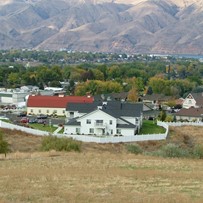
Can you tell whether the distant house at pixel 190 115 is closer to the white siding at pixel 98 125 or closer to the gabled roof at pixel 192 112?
the gabled roof at pixel 192 112

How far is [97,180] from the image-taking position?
66.9 feet

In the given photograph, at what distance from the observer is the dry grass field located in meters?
17.1

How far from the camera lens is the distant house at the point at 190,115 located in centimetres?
7039

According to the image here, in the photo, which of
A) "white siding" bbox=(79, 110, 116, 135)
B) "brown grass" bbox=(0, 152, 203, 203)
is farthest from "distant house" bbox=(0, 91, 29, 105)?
"brown grass" bbox=(0, 152, 203, 203)

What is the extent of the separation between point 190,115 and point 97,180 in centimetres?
5201

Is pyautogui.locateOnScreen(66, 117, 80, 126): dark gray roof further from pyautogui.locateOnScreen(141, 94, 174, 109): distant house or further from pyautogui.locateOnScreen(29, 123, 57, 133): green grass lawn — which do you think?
pyautogui.locateOnScreen(141, 94, 174, 109): distant house

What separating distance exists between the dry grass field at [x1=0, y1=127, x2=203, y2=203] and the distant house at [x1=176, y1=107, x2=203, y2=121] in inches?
1696

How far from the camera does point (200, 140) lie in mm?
53719

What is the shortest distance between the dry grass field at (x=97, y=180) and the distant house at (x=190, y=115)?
4308 cm

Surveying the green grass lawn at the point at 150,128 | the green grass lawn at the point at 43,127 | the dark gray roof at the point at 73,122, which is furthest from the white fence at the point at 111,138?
the dark gray roof at the point at 73,122

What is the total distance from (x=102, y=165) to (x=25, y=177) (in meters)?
5.08

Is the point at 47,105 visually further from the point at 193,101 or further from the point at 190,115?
the point at 193,101

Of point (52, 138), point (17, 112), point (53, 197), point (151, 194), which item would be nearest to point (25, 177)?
point (53, 197)

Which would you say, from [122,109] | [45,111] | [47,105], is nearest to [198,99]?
[47,105]
